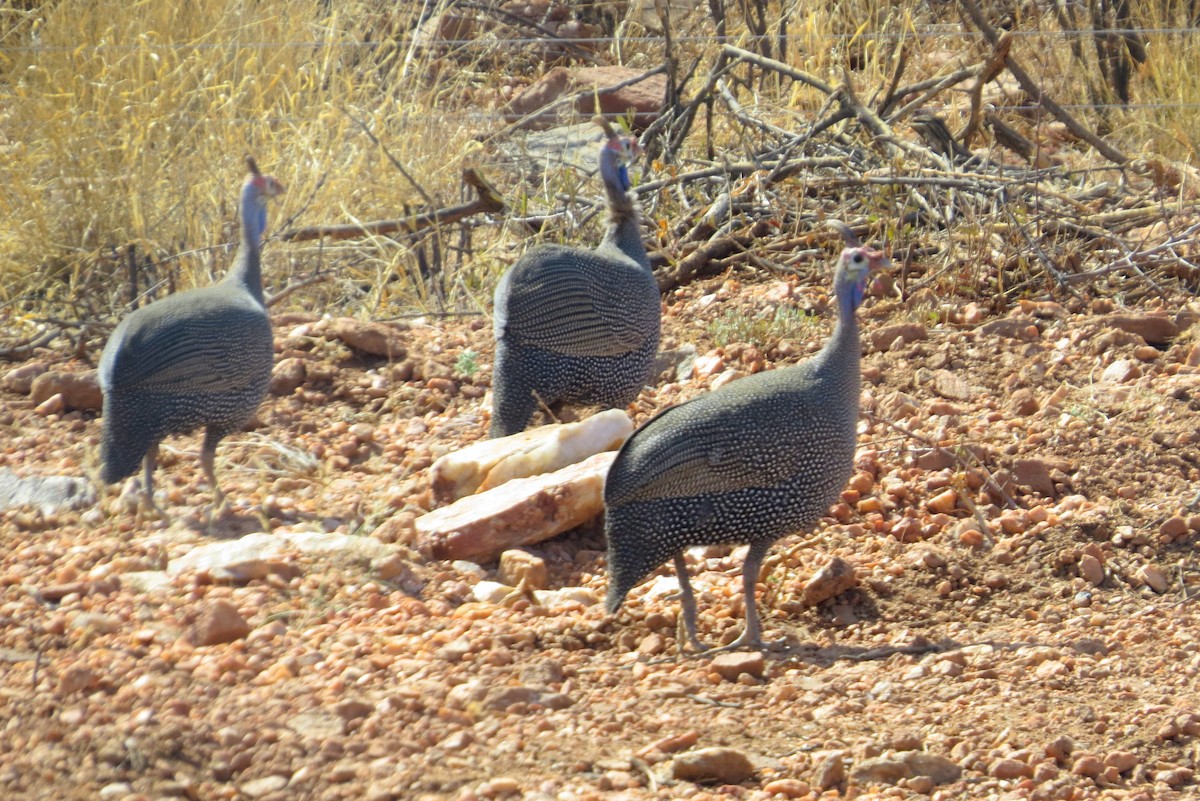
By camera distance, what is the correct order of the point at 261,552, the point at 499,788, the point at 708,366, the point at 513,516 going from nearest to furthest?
1. the point at 499,788
2. the point at 261,552
3. the point at 513,516
4. the point at 708,366

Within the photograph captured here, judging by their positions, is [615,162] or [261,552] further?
[615,162]

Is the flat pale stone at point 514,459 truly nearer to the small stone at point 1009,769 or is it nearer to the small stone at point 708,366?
the small stone at point 708,366

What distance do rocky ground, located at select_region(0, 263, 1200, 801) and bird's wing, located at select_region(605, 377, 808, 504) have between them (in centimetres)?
38

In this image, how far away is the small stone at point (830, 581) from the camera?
3.90 metres

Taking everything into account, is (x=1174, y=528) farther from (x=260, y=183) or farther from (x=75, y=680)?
(x=260, y=183)

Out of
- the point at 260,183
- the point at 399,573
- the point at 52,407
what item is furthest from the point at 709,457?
the point at 52,407

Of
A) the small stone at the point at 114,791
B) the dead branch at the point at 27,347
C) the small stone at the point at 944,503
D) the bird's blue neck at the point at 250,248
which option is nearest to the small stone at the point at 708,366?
the small stone at the point at 944,503

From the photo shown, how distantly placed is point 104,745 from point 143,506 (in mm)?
1900

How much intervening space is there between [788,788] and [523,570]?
1.32 metres

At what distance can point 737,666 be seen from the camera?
343 centimetres

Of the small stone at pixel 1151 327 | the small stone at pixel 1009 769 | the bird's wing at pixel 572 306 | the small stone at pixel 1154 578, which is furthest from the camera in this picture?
the small stone at pixel 1151 327

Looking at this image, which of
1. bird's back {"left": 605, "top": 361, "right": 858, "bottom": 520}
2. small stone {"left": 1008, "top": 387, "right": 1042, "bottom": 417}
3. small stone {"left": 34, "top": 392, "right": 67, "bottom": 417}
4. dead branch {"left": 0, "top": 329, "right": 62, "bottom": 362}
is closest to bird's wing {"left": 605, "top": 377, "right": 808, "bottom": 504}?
bird's back {"left": 605, "top": 361, "right": 858, "bottom": 520}

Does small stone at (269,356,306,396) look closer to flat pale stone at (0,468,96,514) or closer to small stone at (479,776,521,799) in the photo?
flat pale stone at (0,468,96,514)

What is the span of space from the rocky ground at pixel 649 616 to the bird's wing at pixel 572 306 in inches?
20.7
